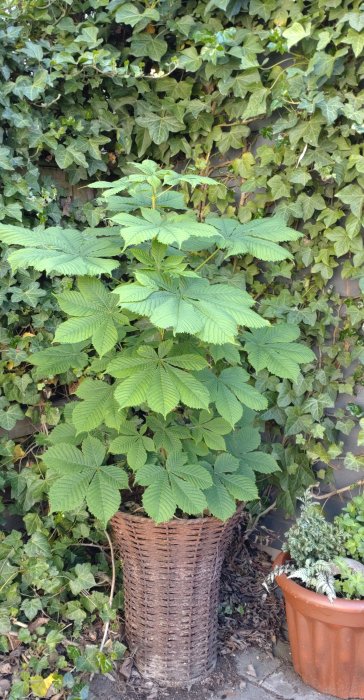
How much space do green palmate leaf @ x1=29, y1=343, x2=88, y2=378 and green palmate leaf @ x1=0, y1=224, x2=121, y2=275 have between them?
13.7 inches

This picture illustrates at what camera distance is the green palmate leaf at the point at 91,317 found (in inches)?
54.7

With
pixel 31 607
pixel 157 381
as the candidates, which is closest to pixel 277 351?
→ pixel 157 381

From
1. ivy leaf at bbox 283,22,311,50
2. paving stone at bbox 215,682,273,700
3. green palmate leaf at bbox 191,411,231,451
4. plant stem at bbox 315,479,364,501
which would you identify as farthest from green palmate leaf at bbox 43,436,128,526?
ivy leaf at bbox 283,22,311,50

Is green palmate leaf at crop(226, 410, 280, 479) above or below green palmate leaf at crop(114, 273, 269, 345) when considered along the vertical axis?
below

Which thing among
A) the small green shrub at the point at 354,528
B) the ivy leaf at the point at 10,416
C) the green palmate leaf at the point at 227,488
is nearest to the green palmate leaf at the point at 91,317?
the green palmate leaf at the point at 227,488

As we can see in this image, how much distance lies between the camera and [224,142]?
7.25ft

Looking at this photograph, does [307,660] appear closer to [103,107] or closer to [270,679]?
[270,679]

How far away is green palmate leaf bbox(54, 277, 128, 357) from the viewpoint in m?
1.39

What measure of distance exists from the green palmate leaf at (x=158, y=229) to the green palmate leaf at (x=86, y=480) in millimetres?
637

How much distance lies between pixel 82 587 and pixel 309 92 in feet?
5.77

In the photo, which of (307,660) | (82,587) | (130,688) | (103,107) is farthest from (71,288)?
(307,660)

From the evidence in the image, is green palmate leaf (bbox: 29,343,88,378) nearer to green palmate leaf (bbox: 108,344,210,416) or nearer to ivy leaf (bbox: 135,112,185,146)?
green palmate leaf (bbox: 108,344,210,416)

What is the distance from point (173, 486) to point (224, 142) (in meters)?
1.35

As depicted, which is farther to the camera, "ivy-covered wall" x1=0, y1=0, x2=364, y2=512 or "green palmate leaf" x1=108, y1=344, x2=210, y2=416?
"ivy-covered wall" x1=0, y1=0, x2=364, y2=512
